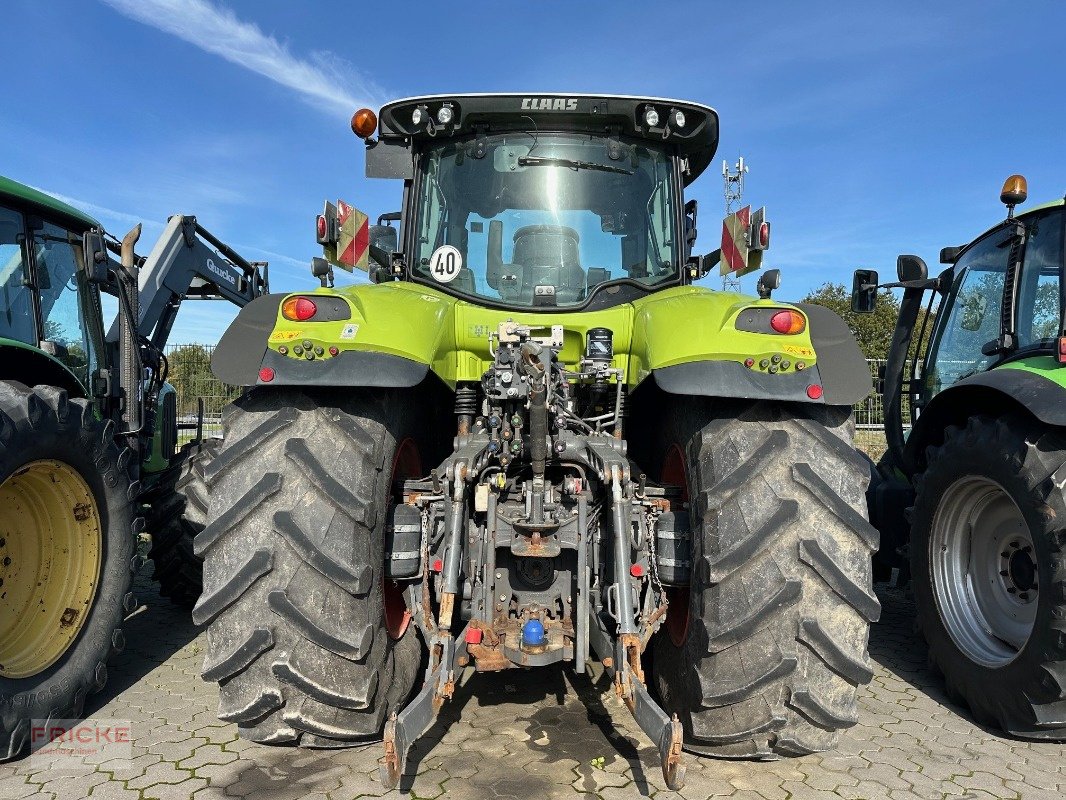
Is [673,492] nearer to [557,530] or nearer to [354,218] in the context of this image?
[557,530]

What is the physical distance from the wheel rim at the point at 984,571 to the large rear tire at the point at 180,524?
171 inches

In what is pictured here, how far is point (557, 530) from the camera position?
3002 millimetres

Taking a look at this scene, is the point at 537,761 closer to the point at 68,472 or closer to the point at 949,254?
the point at 68,472

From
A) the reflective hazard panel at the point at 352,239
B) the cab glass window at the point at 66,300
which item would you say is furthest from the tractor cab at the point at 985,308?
the cab glass window at the point at 66,300

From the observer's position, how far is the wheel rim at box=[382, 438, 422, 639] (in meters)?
3.08

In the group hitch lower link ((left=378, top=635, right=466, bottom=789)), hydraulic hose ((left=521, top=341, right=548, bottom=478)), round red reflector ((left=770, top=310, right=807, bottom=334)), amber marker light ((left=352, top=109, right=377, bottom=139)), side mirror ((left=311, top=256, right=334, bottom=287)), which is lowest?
hitch lower link ((left=378, top=635, right=466, bottom=789))

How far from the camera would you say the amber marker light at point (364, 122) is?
3.77 metres

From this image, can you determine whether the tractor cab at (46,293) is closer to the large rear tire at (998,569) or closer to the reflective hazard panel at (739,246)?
the reflective hazard panel at (739,246)

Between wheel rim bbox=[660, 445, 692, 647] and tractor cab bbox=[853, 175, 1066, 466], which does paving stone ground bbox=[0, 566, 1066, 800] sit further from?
tractor cab bbox=[853, 175, 1066, 466]

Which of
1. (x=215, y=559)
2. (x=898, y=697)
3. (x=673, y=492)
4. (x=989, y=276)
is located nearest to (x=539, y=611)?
(x=673, y=492)

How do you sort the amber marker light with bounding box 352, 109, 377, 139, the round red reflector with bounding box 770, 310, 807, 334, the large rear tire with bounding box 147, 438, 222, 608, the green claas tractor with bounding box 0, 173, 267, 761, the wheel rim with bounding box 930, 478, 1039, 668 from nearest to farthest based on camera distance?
the round red reflector with bounding box 770, 310, 807, 334
the green claas tractor with bounding box 0, 173, 267, 761
the wheel rim with bounding box 930, 478, 1039, 668
the amber marker light with bounding box 352, 109, 377, 139
the large rear tire with bounding box 147, 438, 222, 608

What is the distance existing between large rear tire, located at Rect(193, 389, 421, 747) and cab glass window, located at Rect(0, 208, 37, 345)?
221 cm

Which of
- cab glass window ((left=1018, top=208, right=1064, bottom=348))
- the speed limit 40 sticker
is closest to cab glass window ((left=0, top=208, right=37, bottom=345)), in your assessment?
the speed limit 40 sticker

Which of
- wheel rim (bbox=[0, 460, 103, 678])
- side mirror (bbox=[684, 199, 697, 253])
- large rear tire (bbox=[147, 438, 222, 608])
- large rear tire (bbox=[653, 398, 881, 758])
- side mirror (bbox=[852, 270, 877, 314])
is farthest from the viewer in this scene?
side mirror (bbox=[852, 270, 877, 314])
